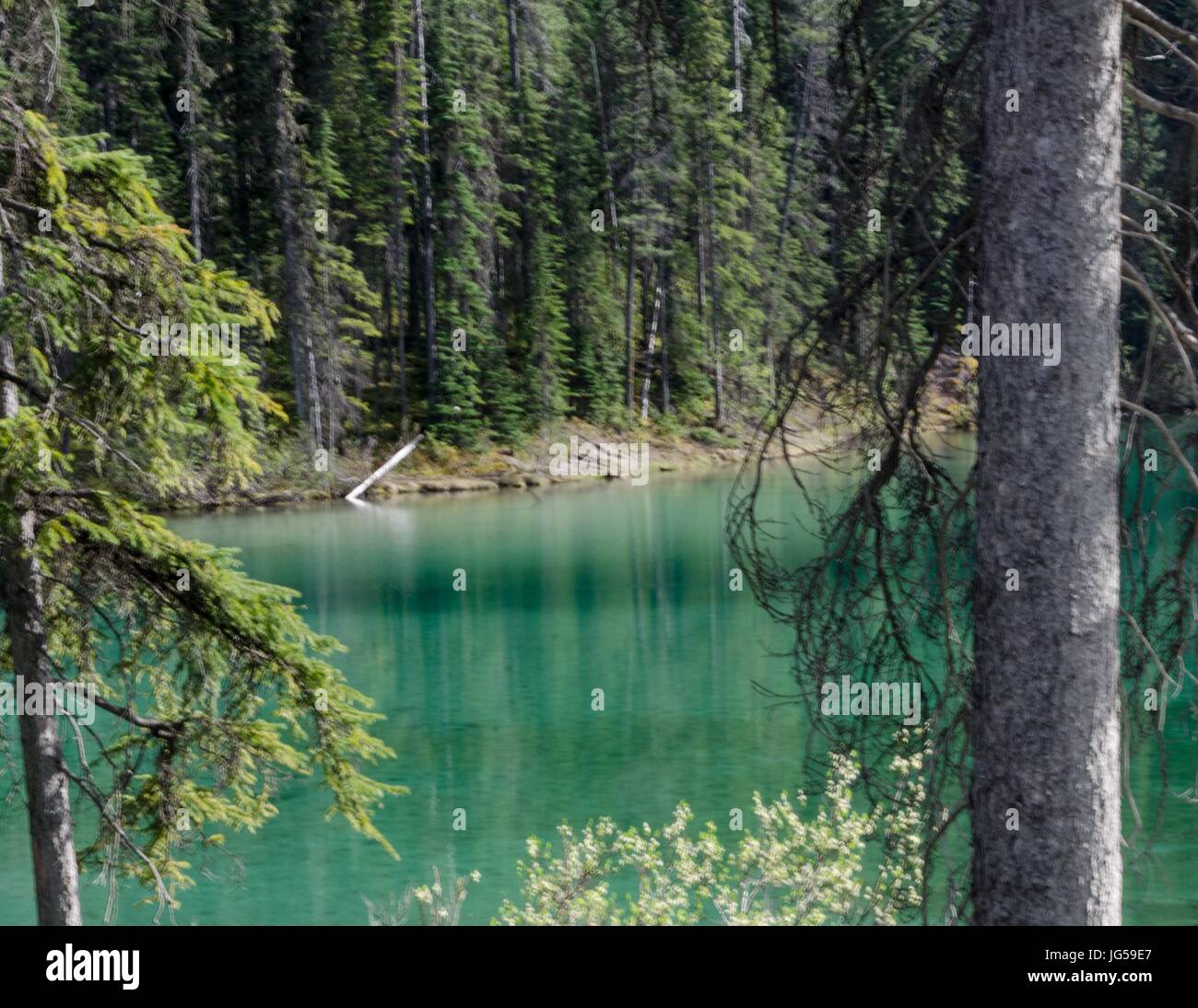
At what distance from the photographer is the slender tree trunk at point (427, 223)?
4072cm

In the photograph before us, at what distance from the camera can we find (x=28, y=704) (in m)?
6.81

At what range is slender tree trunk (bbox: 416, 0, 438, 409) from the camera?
4072 centimetres

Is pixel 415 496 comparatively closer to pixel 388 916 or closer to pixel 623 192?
pixel 623 192

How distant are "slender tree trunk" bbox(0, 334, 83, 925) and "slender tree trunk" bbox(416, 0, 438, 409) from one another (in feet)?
111

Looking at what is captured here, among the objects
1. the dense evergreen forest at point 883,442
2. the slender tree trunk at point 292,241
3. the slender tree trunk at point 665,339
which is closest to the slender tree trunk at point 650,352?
the slender tree trunk at point 665,339

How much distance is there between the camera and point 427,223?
1693 inches

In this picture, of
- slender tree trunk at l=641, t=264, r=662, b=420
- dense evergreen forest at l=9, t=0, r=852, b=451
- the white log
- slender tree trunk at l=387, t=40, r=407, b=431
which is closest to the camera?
the white log

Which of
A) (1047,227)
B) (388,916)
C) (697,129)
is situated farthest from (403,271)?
(1047,227)

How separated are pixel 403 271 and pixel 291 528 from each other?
16.2m

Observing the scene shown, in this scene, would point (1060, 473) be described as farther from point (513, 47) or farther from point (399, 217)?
point (513, 47)

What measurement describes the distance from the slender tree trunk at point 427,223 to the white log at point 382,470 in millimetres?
1565

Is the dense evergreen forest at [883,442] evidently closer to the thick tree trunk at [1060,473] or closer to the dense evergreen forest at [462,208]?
the thick tree trunk at [1060,473]

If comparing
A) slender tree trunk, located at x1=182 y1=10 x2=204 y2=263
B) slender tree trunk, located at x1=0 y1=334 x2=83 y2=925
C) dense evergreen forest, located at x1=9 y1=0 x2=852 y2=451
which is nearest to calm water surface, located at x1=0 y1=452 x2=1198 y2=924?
slender tree trunk, located at x1=0 y1=334 x2=83 y2=925

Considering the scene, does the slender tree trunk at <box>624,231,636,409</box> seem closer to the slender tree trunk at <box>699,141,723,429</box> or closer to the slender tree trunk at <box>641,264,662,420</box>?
the slender tree trunk at <box>641,264,662,420</box>
